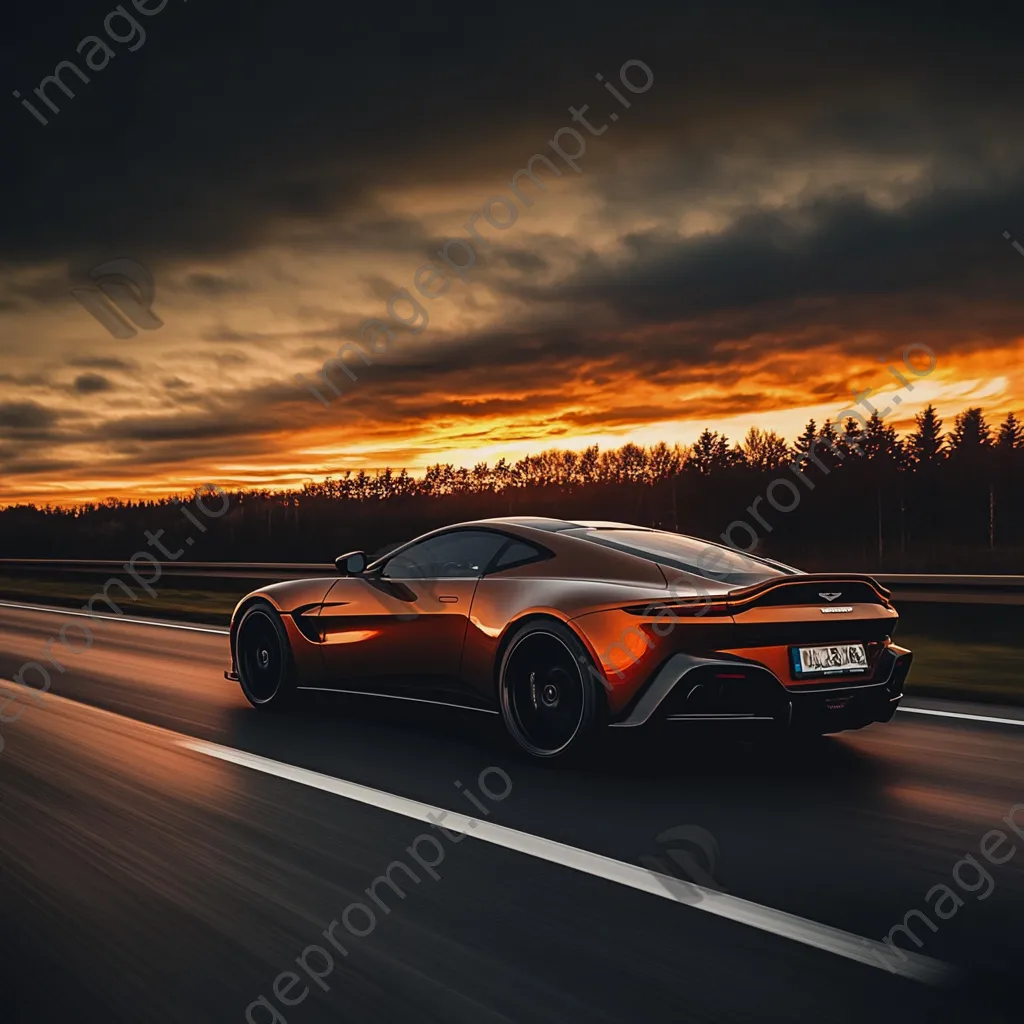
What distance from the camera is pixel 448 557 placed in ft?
23.0

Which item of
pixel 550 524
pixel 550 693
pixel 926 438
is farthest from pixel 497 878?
pixel 926 438

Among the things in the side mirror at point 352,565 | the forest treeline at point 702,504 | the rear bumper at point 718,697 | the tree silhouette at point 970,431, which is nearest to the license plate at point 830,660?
the rear bumper at point 718,697

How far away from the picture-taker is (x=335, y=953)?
3.27m

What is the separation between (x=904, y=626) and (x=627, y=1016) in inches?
412

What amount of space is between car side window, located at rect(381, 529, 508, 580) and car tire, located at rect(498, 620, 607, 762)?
0.78 m

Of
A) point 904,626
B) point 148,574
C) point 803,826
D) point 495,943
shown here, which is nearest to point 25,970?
point 495,943

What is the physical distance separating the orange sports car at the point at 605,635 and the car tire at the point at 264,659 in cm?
46

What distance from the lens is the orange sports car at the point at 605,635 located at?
5.40 metres

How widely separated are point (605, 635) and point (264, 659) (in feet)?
11.2

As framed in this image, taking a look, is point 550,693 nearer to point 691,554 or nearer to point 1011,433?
point 691,554

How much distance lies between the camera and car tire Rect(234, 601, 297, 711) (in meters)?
7.76

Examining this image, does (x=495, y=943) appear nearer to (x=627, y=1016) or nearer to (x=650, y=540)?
(x=627, y=1016)

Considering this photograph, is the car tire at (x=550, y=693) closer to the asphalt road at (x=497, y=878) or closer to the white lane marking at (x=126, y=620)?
the asphalt road at (x=497, y=878)

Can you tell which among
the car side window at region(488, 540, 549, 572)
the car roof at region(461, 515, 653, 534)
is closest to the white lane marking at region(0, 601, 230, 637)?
the car roof at region(461, 515, 653, 534)
